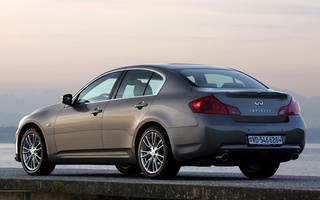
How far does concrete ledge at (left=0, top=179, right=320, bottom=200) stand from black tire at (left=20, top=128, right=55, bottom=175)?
708 millimetres

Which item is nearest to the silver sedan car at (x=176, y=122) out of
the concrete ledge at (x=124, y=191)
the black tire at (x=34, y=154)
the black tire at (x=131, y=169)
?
the black tire at (x=34, y=154)

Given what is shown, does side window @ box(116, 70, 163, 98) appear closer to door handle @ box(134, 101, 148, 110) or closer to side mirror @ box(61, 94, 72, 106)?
door handle @ box(134, 101, 148, 110)

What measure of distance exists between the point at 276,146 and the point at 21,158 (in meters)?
4.70

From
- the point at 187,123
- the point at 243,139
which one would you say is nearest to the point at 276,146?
the point at 243,139

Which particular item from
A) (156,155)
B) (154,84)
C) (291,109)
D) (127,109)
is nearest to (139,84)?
(154,84)

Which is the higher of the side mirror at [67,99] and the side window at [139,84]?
the side window at [139,84]

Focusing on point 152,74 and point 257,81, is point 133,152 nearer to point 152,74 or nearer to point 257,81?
point 152,74

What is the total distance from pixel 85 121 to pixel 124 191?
7.95 feet

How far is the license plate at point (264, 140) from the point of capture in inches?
357

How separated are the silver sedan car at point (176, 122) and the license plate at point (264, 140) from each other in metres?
0.01

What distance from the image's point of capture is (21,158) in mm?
11867

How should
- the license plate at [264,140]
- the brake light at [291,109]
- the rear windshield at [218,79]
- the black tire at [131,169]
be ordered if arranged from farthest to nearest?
the black tire at [131,169] < the rear windshield at [218,79] < the brake light at [291,109] < the license plate at [264,140]

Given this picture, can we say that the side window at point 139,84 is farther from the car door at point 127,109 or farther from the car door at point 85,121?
the car door at point 85,121

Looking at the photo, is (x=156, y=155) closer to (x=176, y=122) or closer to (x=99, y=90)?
(x=176, y=122)
